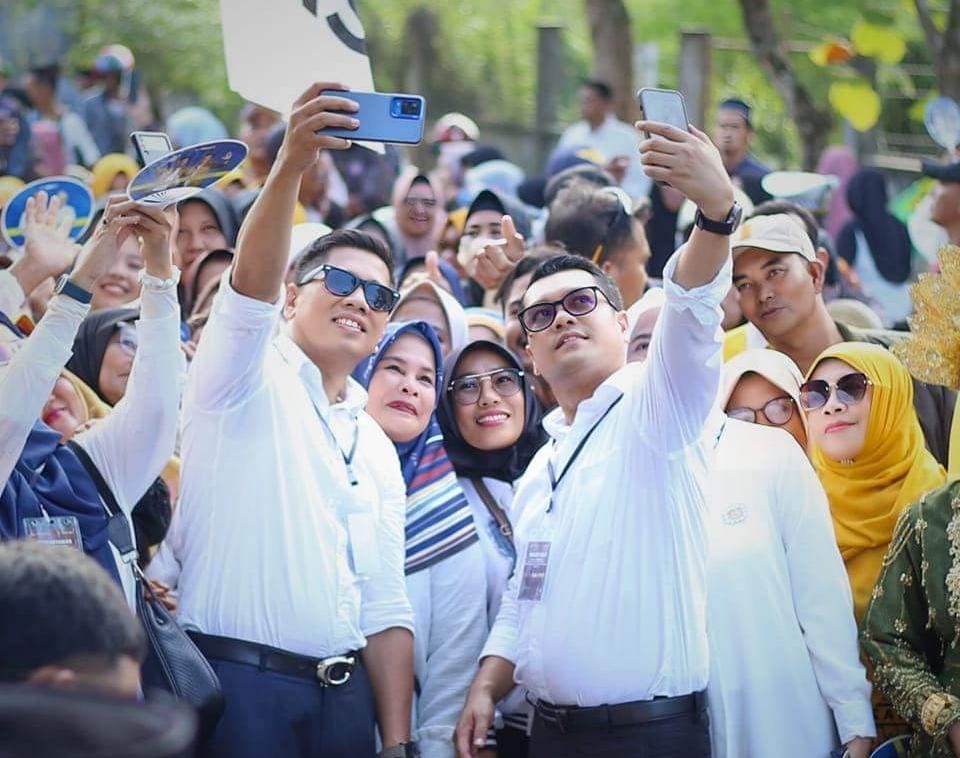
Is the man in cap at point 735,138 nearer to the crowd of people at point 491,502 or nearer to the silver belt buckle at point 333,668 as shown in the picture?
the crowd of people at point 491,502

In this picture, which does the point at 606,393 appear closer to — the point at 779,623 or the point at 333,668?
the point at 779,623

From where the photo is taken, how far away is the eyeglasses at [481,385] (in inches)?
180

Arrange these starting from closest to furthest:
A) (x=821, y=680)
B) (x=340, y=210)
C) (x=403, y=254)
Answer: (x=821, y=680), (x=403, y=254), (x=340, y=210)

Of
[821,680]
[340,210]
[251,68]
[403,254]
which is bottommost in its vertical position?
[821,680]

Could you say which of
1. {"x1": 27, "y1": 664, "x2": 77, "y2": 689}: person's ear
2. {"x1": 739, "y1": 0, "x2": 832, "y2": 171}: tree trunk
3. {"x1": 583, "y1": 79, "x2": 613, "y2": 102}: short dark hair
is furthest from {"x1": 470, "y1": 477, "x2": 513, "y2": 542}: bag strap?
{"x1": 583, "y1": 79, "x2": 613, "y2": 102}: short dark hair

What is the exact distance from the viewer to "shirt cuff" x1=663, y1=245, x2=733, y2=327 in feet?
10.6

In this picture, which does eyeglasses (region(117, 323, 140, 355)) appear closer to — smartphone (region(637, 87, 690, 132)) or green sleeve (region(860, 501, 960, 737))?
smartphone (region(637, 87, 690, 132))

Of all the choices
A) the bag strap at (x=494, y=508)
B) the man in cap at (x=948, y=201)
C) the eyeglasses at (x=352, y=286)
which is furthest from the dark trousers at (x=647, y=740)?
the man in cap at (x=948, y=201)

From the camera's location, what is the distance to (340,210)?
953 centimetres

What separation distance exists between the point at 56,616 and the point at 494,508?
2484 millimetres

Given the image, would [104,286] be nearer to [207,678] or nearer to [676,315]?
[207,678]

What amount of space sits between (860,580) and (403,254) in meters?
4.17

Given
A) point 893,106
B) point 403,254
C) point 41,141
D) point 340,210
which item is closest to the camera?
point 403,254

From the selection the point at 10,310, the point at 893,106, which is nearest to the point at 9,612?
the point at 10,310
